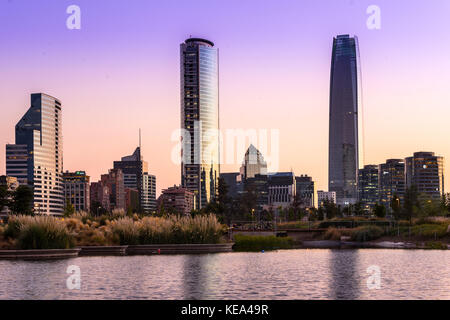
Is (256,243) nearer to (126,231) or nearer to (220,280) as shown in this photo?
(126,231)

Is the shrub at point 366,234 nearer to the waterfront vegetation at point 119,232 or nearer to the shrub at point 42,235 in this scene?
the waterfront vegetation at point 119,232

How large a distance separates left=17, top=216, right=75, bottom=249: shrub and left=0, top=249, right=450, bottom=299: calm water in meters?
3.94

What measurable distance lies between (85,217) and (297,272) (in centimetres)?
2656

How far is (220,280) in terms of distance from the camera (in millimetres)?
22516

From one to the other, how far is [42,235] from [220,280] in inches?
664

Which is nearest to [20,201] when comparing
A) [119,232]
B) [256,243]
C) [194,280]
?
[256,243]

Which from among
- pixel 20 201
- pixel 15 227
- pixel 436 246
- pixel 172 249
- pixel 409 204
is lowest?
pixel 436 246

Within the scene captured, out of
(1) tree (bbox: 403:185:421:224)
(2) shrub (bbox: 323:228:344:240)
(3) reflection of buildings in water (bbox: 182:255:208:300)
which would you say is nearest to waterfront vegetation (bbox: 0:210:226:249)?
(3) reflection of buildings in water (bbox: 182:255:208:300)
